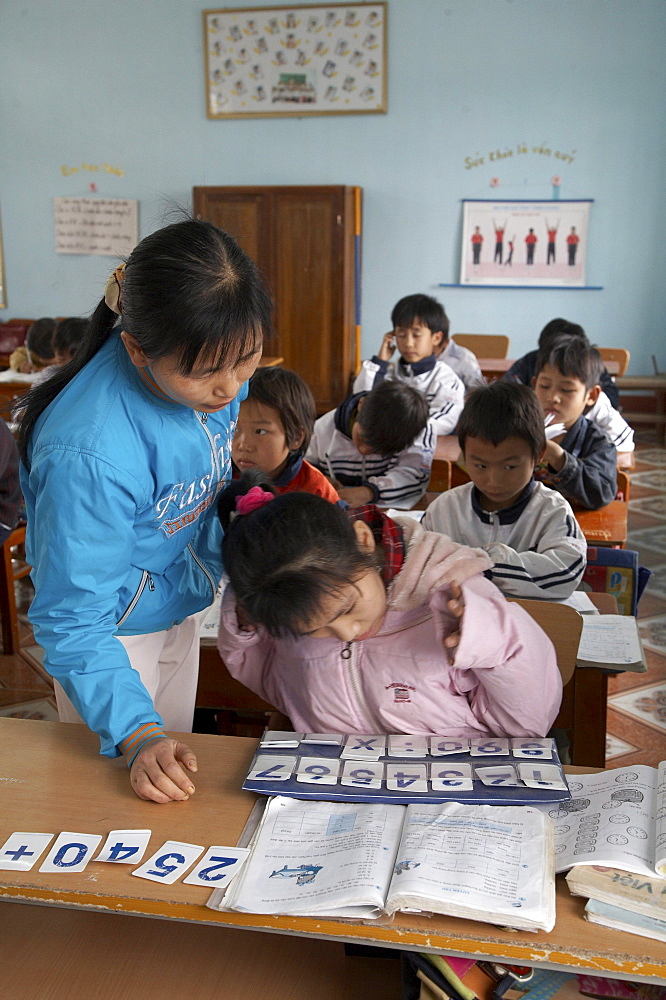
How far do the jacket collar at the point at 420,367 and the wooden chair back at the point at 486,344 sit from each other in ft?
5.25

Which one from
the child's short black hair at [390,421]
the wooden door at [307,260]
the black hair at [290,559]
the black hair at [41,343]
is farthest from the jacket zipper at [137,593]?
the wooden door at [307,260]

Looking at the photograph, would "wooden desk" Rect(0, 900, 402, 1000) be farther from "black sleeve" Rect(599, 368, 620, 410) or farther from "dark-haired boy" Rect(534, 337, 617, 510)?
"black sleeve" Rect(599, 368, 620, 410)

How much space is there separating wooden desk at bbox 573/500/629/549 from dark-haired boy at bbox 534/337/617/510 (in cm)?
3

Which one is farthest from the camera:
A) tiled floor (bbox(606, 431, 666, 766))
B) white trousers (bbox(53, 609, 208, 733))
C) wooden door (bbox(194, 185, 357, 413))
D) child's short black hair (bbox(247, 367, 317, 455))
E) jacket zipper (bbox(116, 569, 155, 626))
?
wooden door (bbox(194, 185, 357, 413))

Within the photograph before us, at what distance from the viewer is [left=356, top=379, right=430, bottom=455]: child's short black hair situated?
113 inches

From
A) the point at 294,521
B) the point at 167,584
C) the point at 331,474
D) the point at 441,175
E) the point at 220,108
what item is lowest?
the point at 331,474

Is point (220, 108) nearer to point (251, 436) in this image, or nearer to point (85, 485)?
point (251, 436)

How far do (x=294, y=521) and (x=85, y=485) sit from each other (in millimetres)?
260

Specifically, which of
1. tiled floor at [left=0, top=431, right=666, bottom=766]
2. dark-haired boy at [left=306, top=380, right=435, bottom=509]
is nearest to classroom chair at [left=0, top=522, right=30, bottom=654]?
tiled floor at [left=0, top=431, right=666, bottom=766]

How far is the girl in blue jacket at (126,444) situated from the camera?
996 mm

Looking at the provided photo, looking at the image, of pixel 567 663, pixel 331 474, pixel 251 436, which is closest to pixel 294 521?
pixel 567 663

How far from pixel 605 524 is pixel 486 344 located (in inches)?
138

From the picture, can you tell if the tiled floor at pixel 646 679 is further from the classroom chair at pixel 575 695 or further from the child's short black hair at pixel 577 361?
the child's short black hair at pixel 577 361

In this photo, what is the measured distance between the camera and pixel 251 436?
2020mm
